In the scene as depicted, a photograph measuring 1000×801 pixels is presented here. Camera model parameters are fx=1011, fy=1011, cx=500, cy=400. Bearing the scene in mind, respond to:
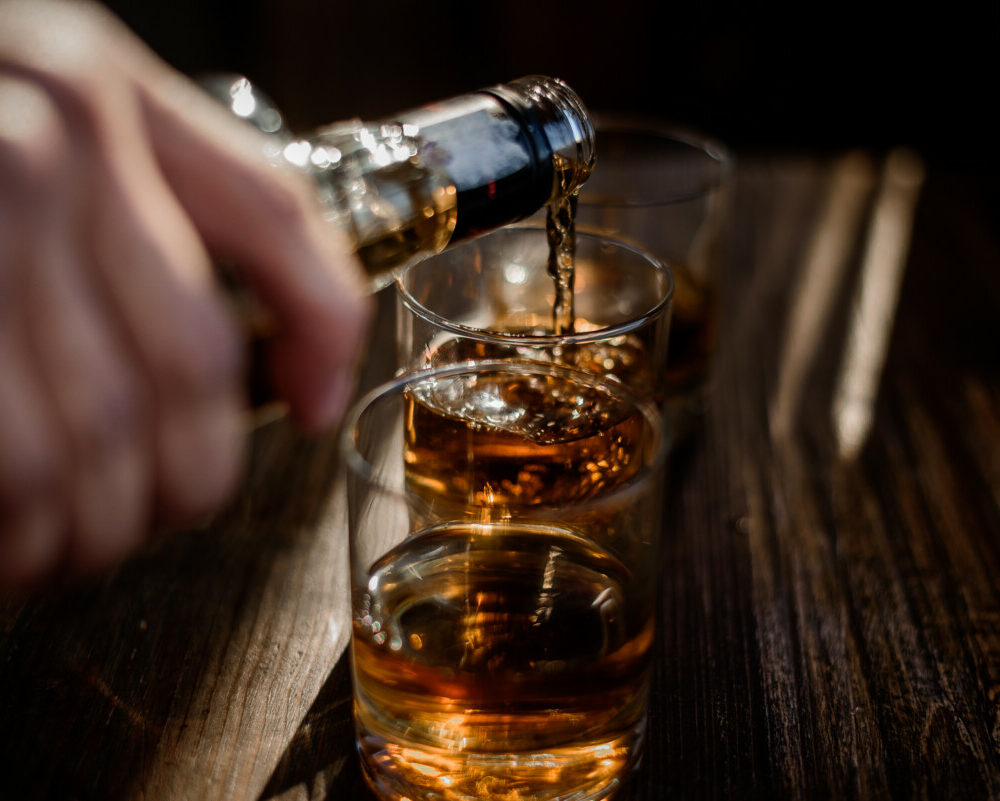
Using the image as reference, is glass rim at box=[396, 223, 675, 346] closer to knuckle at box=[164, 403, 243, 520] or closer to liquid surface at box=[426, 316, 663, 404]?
liquid surface at box=[426, 316, 663, 404]

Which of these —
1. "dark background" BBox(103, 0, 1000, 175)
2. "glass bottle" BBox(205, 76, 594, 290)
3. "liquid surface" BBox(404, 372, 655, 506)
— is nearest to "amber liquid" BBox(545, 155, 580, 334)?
"glass bottle" BBox(205, 76, 594, 290)

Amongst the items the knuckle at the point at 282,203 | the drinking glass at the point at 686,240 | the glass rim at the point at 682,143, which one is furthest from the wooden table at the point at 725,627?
the knuckle at the point at 282,203

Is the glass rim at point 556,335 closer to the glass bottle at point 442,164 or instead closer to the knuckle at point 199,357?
the glass bottle at point 442,164

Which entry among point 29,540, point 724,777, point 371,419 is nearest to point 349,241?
point 371,419

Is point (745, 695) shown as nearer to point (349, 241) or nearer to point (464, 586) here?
point (464, 586)

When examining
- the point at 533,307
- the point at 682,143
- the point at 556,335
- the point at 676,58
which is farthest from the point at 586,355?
the point at 676,58

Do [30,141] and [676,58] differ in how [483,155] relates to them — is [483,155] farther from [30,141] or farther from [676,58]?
[676,58]
